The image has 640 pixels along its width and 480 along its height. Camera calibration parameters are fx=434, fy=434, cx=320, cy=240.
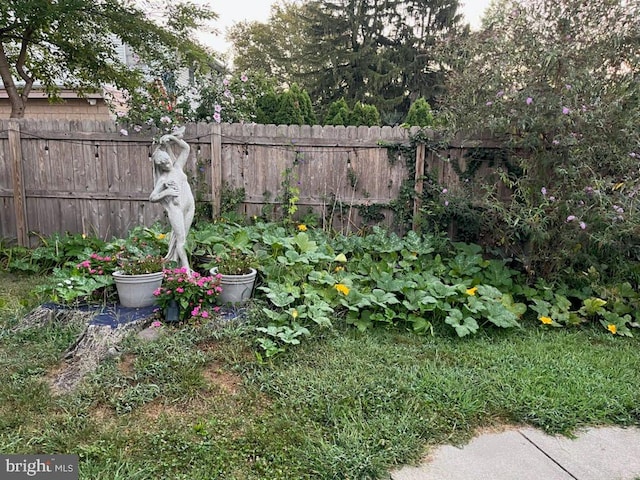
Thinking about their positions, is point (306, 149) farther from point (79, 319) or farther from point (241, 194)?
point (79, 319)

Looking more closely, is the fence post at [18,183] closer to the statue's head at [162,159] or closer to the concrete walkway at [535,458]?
the statue's head at [162,159]

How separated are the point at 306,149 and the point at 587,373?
3.64 m

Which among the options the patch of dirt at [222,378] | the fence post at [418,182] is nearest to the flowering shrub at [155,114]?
the fence post at [418,182]

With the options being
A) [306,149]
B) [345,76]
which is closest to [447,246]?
[306,149]

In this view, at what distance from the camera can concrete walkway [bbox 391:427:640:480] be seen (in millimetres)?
1959

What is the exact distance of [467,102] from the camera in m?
4.18

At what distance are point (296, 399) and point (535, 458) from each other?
4.02 feet

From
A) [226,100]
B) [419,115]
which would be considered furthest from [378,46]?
[226,100]

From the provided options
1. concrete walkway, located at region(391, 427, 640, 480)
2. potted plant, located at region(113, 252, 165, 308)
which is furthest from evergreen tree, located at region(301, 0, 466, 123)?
concrete walkway, located at region(391, 427, 640, 480)

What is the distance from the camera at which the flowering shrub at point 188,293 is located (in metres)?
3.19

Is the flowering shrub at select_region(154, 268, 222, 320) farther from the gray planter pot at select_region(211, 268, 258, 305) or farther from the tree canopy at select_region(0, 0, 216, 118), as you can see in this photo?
the tree canopy at select_region(0, 0, 216, 118)

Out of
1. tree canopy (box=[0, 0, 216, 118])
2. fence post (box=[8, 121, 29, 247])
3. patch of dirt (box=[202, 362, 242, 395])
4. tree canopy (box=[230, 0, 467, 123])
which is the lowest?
patch of dirt (box=[202, 362, 242, 395])

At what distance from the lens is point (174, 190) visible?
3.41 meters

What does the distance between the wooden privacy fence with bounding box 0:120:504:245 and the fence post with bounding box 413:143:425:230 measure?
16 millimetres
